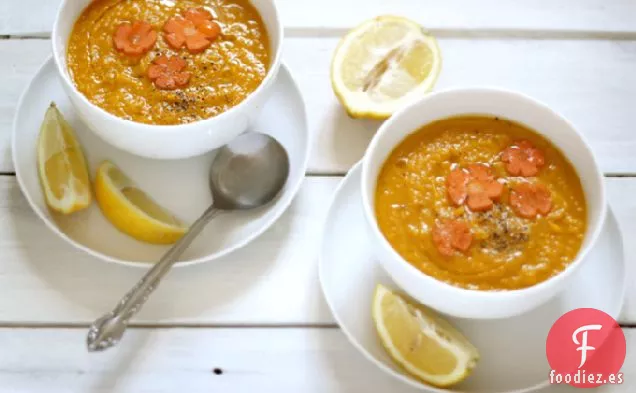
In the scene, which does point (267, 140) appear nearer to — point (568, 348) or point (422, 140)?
point (422, 140)

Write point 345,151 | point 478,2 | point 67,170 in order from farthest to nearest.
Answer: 1. point 478,2
2. point 345,151
3. point 67,170

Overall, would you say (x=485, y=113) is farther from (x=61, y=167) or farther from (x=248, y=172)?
(x=61, y=167)

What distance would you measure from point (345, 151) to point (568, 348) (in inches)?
21.6

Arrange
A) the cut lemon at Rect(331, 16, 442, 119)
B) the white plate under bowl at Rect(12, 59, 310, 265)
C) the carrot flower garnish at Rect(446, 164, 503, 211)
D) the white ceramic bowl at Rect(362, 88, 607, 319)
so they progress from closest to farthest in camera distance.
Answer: the white ceramic bowl at Rect(362, 88, 607, 319) → the carrot flower garnish at Rect(446, 164, 503, 211) → the white plate under bowl at Rect(12, 59, 310, 265) → the cut lemon at Rect(331, 16, 442, 119)

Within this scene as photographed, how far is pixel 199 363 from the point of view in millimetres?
1302

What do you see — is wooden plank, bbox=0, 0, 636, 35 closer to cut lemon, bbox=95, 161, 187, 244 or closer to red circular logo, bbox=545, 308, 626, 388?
cut lemon, bbox=95, 161, 187, 244

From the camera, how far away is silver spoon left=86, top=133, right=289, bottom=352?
127 cm

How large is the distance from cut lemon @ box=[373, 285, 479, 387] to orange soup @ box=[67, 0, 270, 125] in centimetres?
47

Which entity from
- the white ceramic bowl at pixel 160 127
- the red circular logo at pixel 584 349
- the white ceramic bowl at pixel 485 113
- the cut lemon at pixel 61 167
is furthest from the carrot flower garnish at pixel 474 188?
the cut lemon at pixel 61 167

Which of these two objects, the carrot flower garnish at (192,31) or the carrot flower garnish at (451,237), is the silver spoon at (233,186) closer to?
the carrot flower garnish at (192,31)

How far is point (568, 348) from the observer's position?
4.07 feet

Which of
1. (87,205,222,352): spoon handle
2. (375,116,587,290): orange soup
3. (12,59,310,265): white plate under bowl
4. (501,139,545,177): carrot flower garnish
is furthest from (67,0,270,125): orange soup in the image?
(501,139,545,177): carrot flower garnish

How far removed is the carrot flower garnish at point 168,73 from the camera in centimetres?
139

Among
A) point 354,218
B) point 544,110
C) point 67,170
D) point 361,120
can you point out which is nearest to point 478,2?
point 361,120
